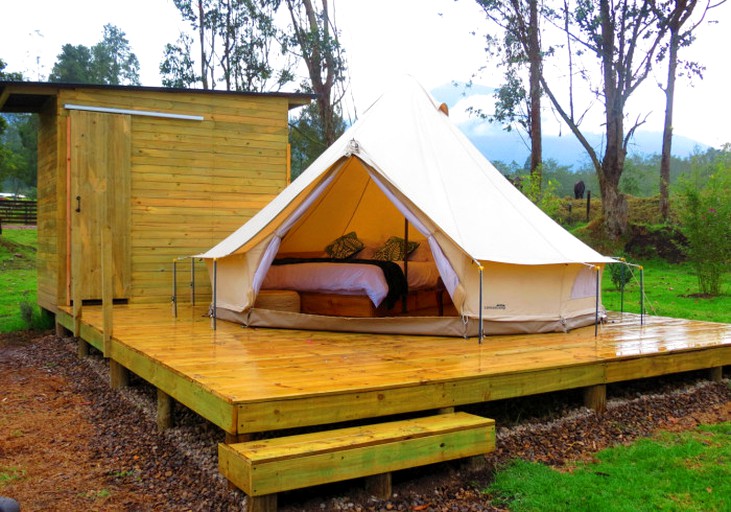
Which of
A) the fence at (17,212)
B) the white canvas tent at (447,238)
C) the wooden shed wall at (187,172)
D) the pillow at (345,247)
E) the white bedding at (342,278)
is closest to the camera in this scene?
the white canvas tent at (447,238)

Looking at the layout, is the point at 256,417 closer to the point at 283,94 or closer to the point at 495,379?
the point at 495,379

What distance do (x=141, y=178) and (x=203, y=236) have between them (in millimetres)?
913

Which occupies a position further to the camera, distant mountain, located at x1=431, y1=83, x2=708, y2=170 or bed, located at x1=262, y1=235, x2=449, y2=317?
distant mountain, located at x1=431, y1=83, x2=708, y2=170

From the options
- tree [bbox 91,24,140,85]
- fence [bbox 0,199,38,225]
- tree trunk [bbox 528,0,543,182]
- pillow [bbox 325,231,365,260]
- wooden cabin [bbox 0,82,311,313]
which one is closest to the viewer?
wooden cabin [bbox 0,82,311,313]

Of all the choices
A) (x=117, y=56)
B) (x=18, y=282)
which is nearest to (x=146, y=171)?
(x=18, y=282)

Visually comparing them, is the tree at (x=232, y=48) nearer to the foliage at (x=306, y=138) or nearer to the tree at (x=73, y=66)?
the foliage at (x=306, y=138)

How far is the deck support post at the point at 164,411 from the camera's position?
13.7 feet

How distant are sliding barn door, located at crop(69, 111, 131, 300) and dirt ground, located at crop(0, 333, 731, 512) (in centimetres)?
161

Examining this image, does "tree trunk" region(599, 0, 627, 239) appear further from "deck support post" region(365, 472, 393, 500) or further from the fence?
the fence

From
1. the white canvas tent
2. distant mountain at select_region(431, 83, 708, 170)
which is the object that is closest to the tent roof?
the white canvas tent

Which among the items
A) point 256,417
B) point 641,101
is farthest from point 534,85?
point 256,417

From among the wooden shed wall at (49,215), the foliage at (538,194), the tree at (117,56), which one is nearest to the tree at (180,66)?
the foliage at (538,194)

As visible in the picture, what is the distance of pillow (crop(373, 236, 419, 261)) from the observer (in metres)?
7.68

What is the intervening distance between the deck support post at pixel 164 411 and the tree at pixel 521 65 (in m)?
10.2
